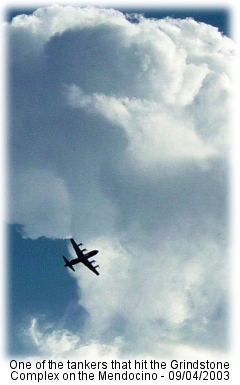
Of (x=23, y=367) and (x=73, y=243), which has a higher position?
(x=73, y=243)

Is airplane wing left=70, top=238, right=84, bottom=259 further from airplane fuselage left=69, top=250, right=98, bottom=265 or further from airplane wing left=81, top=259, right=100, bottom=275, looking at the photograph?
airplane wing left=81, top=259, right=100, bottom=275

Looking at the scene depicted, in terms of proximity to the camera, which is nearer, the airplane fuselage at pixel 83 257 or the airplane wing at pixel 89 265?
the airplane fuselage at pixel 83 257

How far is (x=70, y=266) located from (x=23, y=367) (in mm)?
61919

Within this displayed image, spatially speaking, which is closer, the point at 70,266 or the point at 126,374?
the point at 126,374

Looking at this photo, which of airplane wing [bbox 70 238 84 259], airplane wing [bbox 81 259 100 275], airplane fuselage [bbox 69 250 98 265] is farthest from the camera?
airplane wing [bbox 81 259 100 275]

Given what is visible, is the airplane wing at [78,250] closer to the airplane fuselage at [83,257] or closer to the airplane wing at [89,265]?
the airplane fuselage at [83,257]

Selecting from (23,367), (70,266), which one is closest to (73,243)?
(70,266)

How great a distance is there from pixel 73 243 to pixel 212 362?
2947 inches

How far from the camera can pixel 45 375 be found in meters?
91.9

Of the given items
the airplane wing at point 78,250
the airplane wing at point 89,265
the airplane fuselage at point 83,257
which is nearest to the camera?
the airplane fuselage at point 83,257

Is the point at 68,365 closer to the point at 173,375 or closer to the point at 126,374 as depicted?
the point at 126,374

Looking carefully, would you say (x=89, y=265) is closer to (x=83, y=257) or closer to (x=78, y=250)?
(x=83, y=257)

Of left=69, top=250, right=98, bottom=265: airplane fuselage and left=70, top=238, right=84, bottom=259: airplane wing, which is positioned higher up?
left=70, top=238, right=84, bottom=259: airplane wing

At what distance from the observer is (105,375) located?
296 feet
